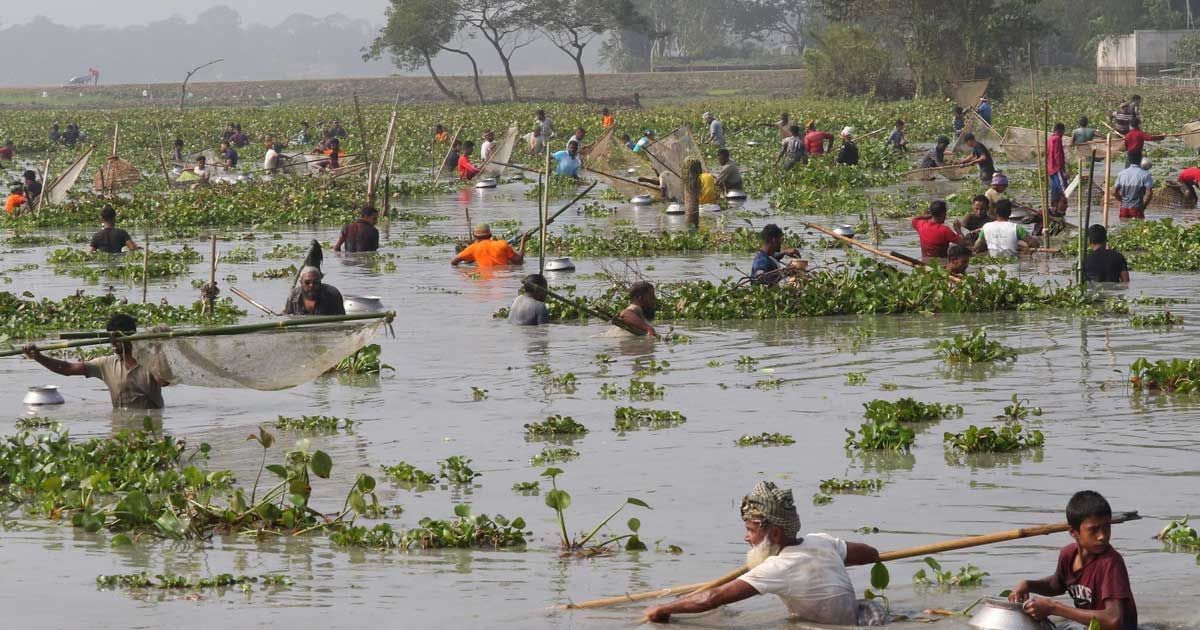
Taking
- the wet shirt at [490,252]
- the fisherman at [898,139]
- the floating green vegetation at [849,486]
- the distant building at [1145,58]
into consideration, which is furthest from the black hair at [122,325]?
the distant building at [1145,58]

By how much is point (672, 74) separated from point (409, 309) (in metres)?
68.3

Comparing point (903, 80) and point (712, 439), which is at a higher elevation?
point (903, 80)

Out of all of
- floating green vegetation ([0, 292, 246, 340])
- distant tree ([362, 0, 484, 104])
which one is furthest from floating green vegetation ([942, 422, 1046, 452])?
distant tree ([362, 0, 484, 104])

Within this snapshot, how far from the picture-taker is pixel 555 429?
36.8 feet

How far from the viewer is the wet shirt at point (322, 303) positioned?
1402cm

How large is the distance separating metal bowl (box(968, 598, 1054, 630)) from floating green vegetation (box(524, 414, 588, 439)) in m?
4.73

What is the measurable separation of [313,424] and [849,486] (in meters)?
4.00

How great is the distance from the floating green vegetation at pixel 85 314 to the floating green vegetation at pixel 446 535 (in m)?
7.78

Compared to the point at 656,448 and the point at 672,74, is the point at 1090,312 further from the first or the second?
the point at 672,74

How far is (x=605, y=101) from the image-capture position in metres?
69.5

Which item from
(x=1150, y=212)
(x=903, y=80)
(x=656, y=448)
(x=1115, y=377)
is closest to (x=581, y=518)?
(x=656, y=448)

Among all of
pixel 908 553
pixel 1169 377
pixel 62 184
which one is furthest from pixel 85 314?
pixel 908 553

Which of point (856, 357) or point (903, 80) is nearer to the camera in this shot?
point (856, 357)

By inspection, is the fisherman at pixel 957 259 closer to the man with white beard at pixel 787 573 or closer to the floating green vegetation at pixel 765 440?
the floating green vegetation at pixel 765 440
